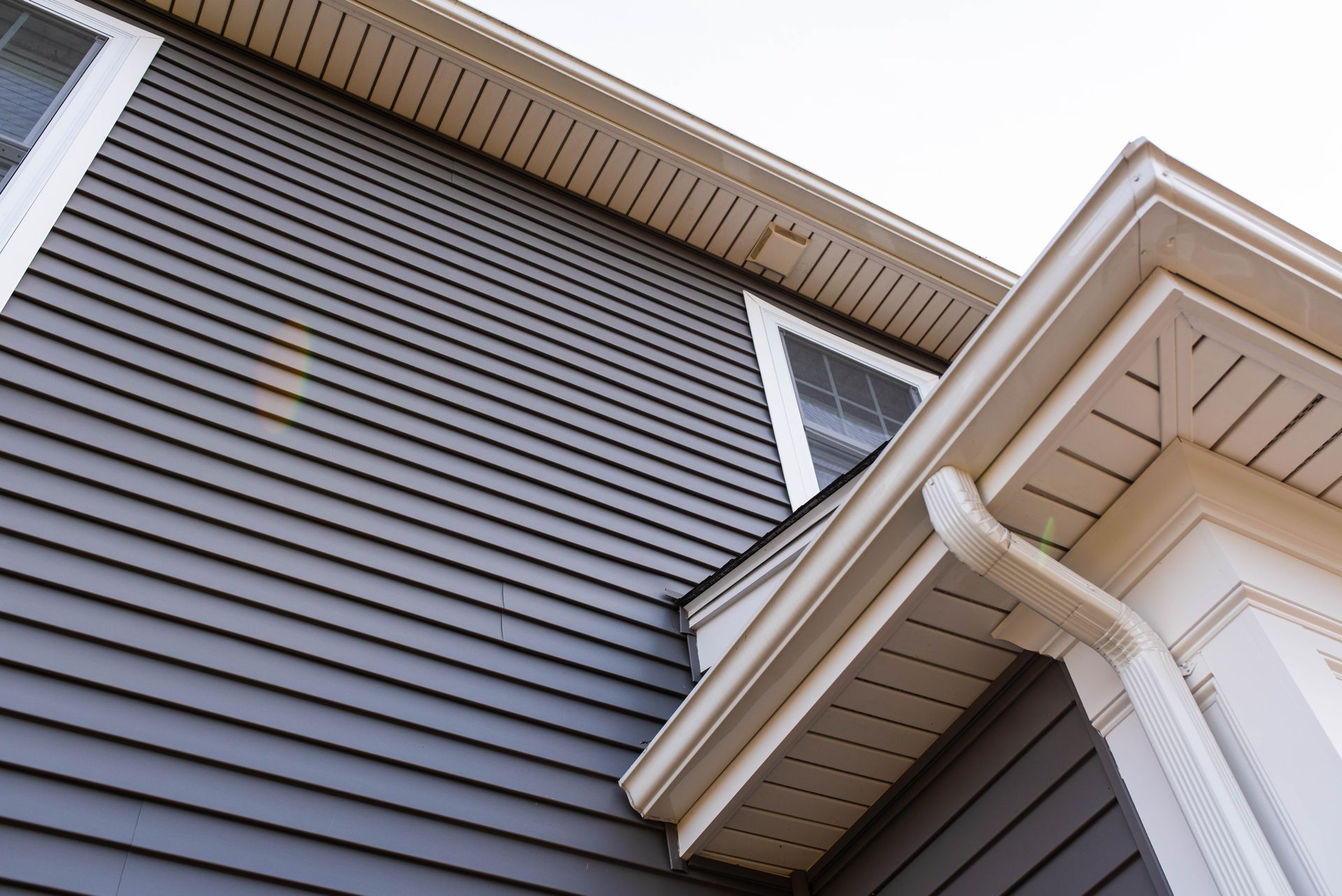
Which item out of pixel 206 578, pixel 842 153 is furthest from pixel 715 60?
pixel 206 578

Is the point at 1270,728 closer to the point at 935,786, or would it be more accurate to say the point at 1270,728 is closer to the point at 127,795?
the point at 935,786

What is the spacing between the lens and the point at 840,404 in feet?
17.5

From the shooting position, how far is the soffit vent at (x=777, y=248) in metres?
5.46

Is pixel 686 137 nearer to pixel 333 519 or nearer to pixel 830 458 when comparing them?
pixel 830 458

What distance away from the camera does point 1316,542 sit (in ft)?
7.66

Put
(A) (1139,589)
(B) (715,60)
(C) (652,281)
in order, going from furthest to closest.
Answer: (B) (715,60)
(C) (652,281)
(A) (1139,589)

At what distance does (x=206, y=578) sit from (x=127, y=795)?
0.63m

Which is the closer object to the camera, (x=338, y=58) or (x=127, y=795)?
(x=127, y=795)

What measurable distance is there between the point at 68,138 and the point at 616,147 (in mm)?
2301

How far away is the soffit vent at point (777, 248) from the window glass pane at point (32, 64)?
2982mm

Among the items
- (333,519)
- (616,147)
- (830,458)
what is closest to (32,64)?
(333,519)

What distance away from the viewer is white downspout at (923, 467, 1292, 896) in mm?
1839

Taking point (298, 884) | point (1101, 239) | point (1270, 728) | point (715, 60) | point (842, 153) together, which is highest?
point (715, 60)

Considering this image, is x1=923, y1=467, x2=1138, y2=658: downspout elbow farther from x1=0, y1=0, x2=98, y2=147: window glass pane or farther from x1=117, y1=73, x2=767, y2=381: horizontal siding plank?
x1=0, y1=0, x2=98, y2=147: window glass pane
